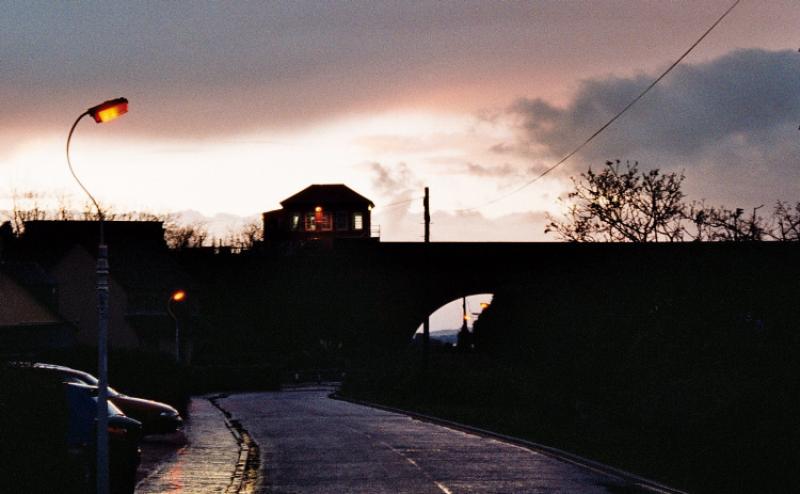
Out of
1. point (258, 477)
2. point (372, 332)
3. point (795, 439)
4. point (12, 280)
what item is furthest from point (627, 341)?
point (372, 332)

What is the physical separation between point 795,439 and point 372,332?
210ft

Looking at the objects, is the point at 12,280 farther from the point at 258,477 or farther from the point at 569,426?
the point at 258,477

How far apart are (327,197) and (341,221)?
3906 mm

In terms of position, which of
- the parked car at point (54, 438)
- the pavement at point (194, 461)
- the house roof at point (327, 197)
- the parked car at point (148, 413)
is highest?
the house roof at point (327, 197)

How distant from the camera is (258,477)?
19.3 meters

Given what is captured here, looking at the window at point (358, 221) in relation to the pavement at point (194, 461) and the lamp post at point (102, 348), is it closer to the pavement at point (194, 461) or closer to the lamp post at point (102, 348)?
the pavement at point (194, 461)

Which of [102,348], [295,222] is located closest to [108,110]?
[102,348]

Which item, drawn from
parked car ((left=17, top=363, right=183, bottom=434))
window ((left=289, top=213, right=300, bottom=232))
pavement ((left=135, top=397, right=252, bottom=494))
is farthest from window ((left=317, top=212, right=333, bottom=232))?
parked car ((left=17, top=363, right=183, bottom=434))

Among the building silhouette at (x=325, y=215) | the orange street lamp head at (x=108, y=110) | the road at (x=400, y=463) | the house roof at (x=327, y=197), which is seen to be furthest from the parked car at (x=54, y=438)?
the house roof at (x=327, y=197)

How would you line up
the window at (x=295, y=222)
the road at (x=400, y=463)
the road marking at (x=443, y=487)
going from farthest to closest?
1. the window at (x=295, y=222)
2. the road at (x=400, y=463)
3. the road marking at (x=443, y=487)

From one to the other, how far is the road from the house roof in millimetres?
116440

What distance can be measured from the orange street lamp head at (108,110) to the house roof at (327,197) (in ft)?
442

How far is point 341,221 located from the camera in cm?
15050

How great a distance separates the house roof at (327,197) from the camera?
15062cm
